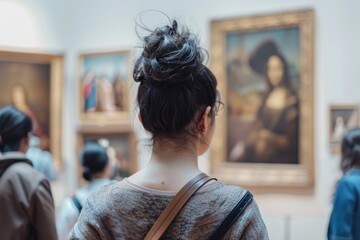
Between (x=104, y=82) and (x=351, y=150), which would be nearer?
(x=351, y=150)

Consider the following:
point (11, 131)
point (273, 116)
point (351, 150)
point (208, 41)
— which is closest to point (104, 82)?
point (208, 41)

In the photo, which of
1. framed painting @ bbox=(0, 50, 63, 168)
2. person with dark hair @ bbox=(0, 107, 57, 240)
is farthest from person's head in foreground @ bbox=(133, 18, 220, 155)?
framed painting @ bbox=(0, 50, 63, 168)

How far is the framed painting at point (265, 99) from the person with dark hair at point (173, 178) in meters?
4.60

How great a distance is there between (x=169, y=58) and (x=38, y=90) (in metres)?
6.57

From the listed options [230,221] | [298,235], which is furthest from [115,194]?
[298,235]

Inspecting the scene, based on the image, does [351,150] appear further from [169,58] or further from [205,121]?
[169,58]

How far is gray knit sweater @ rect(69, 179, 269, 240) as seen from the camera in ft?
5.50

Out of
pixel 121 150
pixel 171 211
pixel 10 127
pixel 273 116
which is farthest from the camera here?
pixel 121 150

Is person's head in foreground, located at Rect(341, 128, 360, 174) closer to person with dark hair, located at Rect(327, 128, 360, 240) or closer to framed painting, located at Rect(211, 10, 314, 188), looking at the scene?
person with dark hair, located at Rect(327, 128, 360, 240)

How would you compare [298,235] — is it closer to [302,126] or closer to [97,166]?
[302,126]

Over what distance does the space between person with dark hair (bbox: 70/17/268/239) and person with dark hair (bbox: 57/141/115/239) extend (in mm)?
2390

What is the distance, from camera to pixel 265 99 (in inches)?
253

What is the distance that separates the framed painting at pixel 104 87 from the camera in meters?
7.56

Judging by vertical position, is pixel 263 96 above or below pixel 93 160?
above
